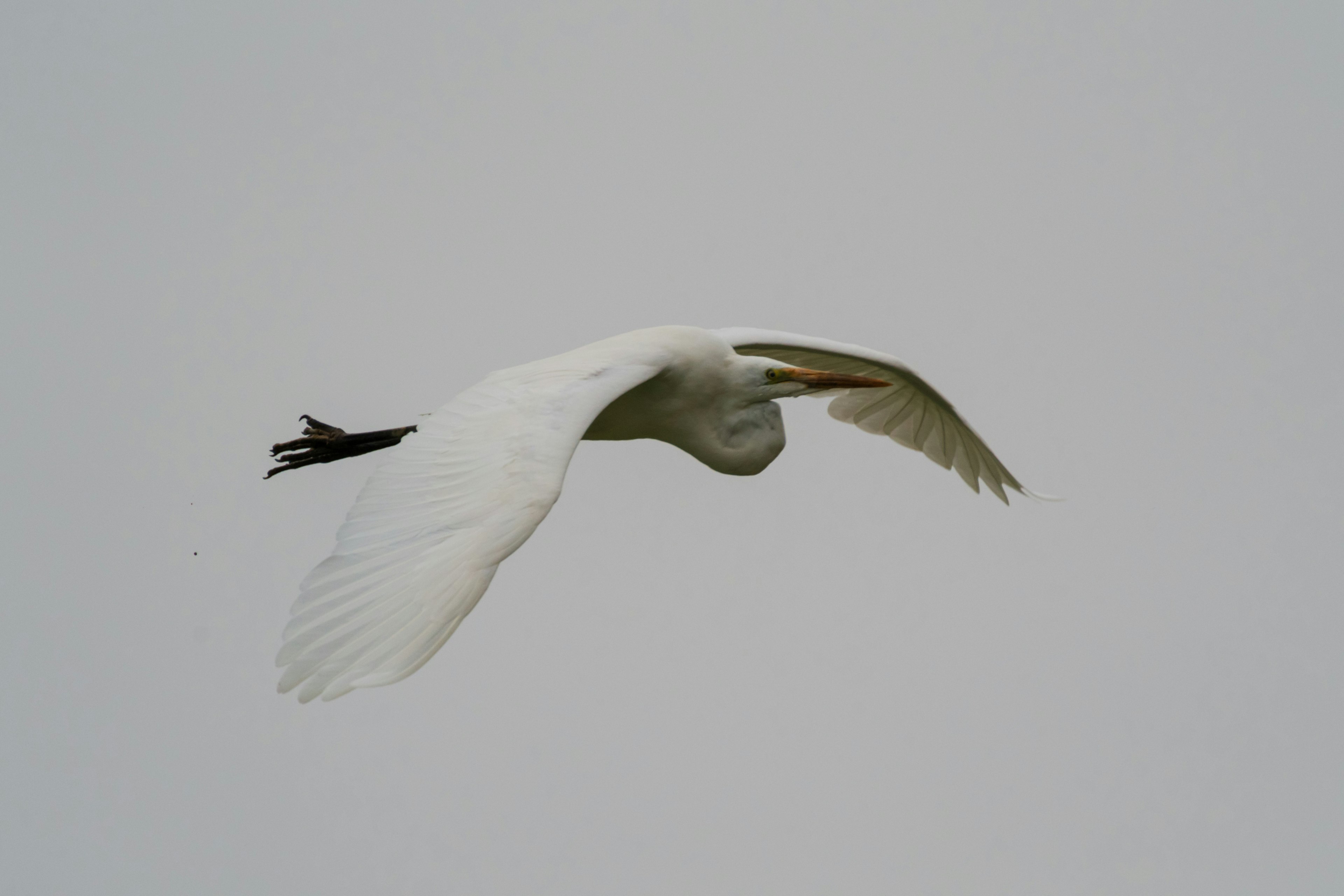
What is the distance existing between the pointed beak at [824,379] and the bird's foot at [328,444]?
1555 mm

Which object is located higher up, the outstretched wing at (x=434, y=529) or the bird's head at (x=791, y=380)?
the bird's head at (x=791, y=380)

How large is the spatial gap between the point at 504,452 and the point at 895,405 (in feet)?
8.36

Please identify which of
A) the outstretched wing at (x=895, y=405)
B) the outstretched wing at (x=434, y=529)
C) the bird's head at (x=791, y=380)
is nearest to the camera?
the outstretched wing at (x=434, y=529)

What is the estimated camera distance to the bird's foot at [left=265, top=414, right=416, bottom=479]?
184 inches

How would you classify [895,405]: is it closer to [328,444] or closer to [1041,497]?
[1041,497]

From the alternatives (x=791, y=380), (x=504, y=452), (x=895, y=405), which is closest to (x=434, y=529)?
(x=504, y=452)

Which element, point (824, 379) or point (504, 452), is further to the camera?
point (824, 379)

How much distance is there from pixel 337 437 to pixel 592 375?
5.58 feet

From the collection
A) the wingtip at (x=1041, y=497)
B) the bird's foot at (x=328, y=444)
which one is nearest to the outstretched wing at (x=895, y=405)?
the wingtip at (x=1041, y=497)

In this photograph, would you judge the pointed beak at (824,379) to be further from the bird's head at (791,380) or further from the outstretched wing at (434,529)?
the outstretched wing at (434,529)

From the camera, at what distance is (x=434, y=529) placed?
115 inches

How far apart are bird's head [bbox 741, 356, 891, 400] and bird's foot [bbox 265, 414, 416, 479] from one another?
1.46 meters

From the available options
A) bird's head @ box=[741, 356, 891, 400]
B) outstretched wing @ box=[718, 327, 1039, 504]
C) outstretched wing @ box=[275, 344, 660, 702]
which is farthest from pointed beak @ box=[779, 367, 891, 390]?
outstretched wing @ box=[275, 344, 660, 702]

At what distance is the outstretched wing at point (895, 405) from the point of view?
4.70 meters
